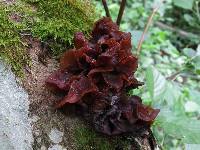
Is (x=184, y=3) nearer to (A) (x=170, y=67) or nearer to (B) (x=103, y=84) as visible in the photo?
(B) (x=103, y=84)

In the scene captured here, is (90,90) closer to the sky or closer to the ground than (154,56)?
closer to the sky

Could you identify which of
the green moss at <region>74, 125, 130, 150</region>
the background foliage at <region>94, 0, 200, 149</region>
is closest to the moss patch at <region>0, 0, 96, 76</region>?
the green moss at <region>74, 125, 130, 150</region>

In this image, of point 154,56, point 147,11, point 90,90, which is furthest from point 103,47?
point 147,11

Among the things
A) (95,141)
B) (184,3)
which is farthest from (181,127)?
(184,3)

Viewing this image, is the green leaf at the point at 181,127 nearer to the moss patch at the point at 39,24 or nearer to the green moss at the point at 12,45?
the moss patch at the point at 39,24

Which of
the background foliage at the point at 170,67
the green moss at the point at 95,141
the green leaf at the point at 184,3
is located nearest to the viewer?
the green moss at the point at 95,141

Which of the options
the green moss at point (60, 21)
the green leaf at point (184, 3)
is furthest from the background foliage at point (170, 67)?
the green moss at point (60, 21)

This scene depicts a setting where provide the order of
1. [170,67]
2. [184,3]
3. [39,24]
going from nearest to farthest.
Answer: [39,24], [184,3], [170,67]

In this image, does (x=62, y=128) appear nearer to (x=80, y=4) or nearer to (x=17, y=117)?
(x=17, y=117)
